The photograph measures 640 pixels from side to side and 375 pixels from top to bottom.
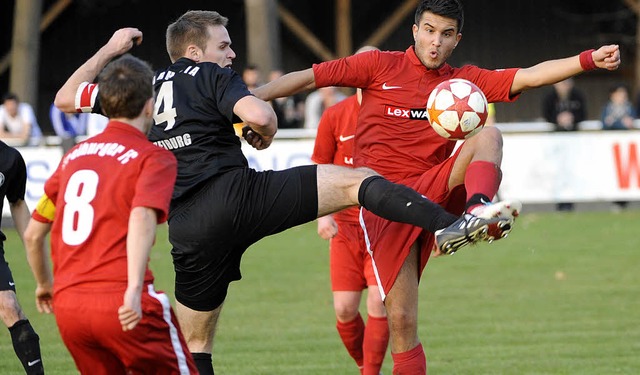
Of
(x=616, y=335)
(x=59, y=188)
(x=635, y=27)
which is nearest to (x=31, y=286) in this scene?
(x=616, y=335)

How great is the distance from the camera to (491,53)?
28.8m

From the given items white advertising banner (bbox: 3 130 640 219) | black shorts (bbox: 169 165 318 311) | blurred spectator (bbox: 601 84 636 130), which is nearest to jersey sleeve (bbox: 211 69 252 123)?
black shorts (bbox: 169 165 318 311)

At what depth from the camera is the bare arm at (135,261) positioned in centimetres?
473

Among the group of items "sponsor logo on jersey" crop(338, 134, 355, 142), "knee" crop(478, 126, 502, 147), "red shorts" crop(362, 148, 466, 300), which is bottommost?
"red shorts" crop(362, 148, 466, 300)

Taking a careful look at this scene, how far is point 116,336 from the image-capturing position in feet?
Answer: 15.9

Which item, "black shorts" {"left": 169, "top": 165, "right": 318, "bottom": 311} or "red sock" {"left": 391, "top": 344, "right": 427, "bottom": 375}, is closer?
"black shorts" {"left": 169, "top": 165, "right": 318, "bottom": 311}

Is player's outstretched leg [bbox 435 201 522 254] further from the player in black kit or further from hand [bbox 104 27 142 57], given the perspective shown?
hand [bbox 104 27 142 57]

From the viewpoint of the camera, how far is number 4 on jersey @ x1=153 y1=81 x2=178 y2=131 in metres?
6.22

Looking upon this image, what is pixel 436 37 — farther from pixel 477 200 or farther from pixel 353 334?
pixel 353 334

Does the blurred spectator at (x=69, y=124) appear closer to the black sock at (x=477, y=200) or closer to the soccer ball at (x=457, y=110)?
the soccer ball at (x=457, y=110)

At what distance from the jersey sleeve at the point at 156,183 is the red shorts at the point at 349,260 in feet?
10.4

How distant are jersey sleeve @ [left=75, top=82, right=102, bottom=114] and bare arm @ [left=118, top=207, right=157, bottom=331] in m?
1.62

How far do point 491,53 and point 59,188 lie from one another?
24610 mm

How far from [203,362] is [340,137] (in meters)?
2.19
